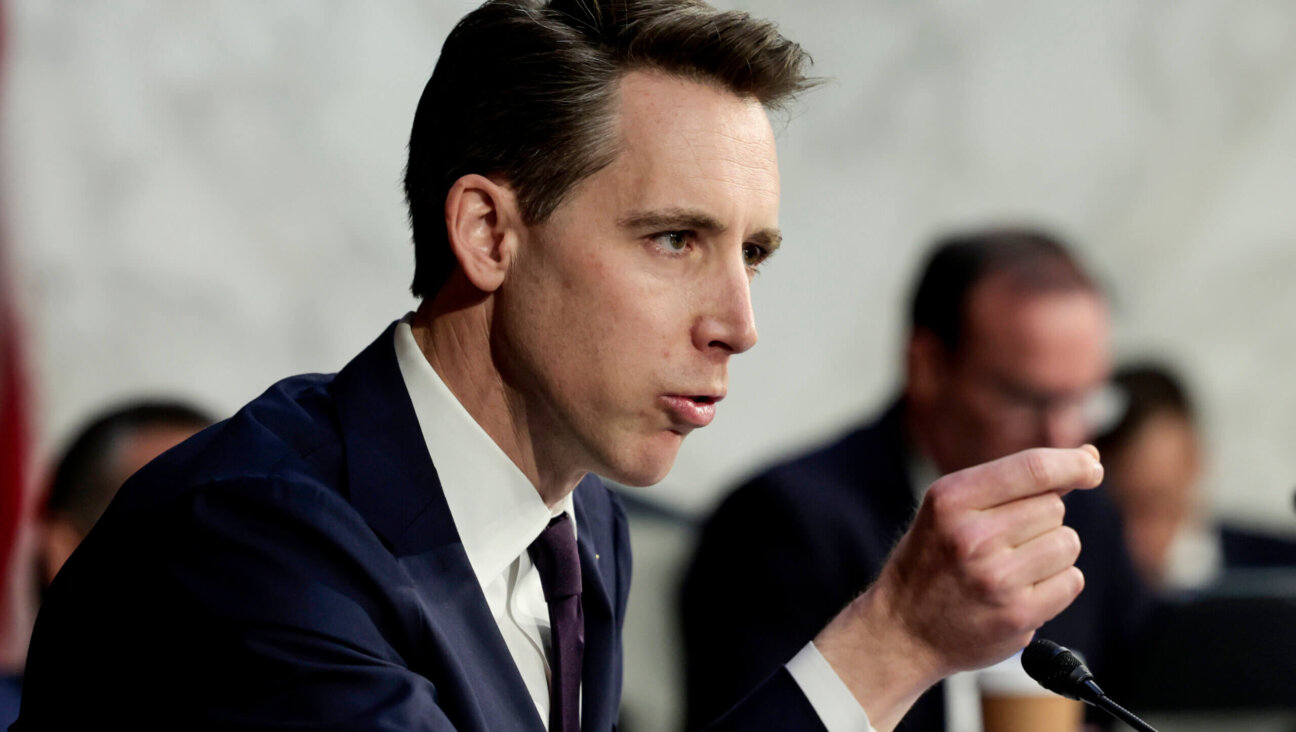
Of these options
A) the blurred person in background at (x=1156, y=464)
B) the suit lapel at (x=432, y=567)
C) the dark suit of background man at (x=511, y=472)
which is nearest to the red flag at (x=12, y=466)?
the dark suit of background man at (x=511, y=472)

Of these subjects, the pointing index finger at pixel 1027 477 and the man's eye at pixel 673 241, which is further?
the man's eye at pixel 673 241

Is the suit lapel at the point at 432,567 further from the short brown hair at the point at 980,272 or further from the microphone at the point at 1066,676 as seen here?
the short brown hair at the point at 980,272

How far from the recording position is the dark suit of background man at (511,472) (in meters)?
1.03

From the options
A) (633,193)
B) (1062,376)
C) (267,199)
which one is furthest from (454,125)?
(267,199)

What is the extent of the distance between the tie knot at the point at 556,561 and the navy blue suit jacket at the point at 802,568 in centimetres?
86

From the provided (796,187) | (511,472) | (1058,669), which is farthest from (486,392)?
(796,187)

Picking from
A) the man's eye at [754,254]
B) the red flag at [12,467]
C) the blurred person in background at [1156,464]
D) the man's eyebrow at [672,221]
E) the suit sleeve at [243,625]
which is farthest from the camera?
the blurred person in background at [1156,464]

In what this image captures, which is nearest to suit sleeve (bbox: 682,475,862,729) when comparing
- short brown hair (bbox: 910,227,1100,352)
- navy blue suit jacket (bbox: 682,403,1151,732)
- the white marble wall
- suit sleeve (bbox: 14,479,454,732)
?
navy blue suit jacket (bbox: 682,403,1151,732)

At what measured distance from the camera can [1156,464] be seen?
3.98 m

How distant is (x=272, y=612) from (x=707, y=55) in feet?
2.01

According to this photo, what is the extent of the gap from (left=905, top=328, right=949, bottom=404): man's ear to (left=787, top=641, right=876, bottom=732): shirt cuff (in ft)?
4.67

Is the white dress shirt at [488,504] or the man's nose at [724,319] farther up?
the man's nose at [724,319]

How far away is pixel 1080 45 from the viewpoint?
13.0ft

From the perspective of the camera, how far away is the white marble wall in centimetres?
304
